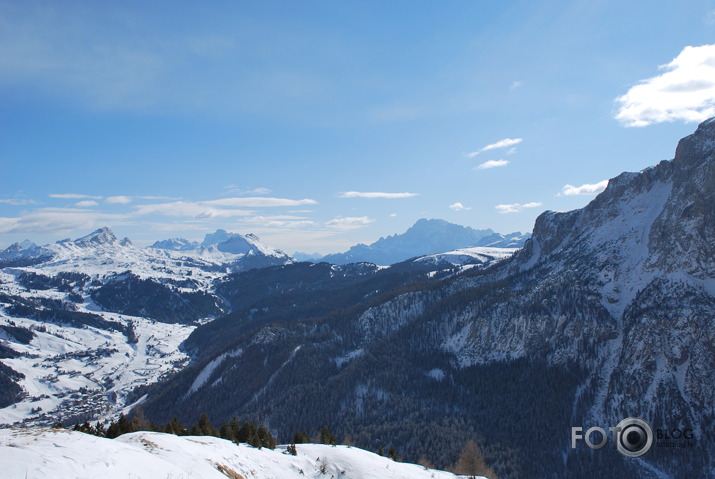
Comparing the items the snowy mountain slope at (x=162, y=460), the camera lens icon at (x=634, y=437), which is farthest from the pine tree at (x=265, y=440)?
the camera lens icon at (x=634, y=437)

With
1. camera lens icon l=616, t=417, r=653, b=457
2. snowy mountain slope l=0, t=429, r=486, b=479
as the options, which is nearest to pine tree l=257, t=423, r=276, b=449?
snowy mountain slope l=0, t=429, r=486, b=479

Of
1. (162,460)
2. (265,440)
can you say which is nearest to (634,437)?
(265,440)

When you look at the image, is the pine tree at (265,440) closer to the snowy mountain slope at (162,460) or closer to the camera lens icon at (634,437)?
the snowy mountain slope at (162,460)

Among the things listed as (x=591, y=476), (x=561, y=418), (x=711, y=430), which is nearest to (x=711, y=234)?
(x=711, y=430)

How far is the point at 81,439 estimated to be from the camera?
4212cm

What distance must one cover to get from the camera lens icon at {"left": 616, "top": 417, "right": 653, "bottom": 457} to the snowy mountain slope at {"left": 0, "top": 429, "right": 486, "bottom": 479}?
326ft

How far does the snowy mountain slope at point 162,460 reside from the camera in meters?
34.1

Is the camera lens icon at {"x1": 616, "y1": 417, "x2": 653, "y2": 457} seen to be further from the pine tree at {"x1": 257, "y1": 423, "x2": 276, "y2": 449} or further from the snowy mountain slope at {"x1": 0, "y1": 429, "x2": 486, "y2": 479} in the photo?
the pine tree at {"x1": 257, "y1": 423, "x2": 276, "y2": 449}

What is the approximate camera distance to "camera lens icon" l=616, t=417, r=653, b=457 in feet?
447

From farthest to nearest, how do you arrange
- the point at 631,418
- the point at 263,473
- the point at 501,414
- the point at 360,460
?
the point at 501,414, the point at 631,418, the point at 360,460, the point at 263,473

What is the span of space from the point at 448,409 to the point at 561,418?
44907 millimetres

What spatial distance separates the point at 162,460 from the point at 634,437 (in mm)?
158618

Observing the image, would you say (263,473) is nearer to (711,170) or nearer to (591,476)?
(591,476)

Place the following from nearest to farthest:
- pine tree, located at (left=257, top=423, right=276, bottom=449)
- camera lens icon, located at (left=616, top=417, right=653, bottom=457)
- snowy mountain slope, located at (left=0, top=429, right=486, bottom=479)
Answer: snowy mountain slope, located at (left=0, top=429, right=486, bottom=479), pine tree, located at (left=257, top=423, right=276, bottom=449), camera lens icon, located at (left=616, top=417, right=653, bottom=457)
